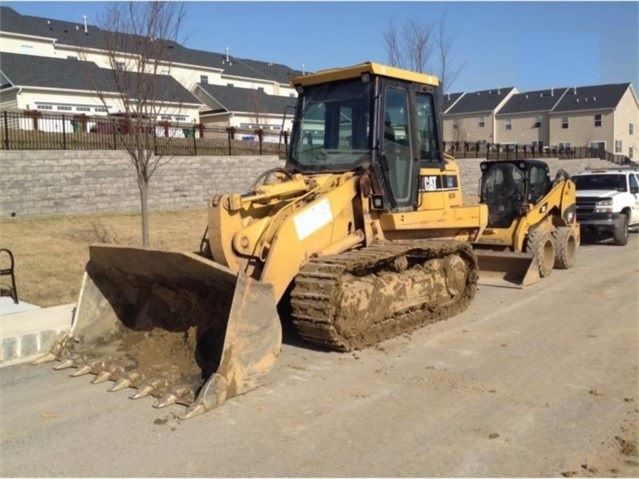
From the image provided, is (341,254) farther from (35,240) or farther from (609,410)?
(35,240)

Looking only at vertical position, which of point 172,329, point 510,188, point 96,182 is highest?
point 96,182

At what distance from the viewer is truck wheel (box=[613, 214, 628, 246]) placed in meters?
15.1

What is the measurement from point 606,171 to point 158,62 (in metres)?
12.2

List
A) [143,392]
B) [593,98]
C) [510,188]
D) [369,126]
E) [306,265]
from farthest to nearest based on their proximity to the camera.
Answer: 1. [593,98]
2. [510,188]
3. [369,126]
4. [306,265]
5. [143,392]

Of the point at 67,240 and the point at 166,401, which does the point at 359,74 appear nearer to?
the point at 166,401

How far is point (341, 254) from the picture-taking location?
654cm

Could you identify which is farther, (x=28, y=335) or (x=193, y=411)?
(x=28, y=335)

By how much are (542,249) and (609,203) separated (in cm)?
563

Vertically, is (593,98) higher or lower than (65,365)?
higher

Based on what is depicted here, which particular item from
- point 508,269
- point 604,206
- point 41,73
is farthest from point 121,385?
point 41,73

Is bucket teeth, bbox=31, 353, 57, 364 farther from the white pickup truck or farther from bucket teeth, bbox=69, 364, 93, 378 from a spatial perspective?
the white pickup truck

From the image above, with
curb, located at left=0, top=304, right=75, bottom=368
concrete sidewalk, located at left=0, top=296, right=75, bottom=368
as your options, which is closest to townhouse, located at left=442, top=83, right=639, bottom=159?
concrete sidewalk, located at left=0, top=296, right=75, bottom=368

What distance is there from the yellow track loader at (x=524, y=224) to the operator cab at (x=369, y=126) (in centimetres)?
311

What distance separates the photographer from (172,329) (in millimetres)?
6047
